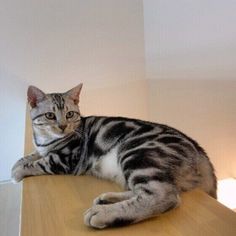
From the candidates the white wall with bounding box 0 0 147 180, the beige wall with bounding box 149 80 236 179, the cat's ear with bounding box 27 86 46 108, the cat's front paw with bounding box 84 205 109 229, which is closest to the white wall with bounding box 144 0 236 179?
the beige wall with bounding box 149 80 236 179

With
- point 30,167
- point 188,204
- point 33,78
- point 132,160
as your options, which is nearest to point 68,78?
point 33,78

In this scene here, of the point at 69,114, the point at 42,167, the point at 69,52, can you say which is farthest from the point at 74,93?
the point at 69,52

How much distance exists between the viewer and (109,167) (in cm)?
93

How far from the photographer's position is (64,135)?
1068mm

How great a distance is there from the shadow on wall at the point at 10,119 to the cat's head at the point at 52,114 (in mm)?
441

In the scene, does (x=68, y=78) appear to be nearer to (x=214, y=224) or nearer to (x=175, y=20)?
(x=175, y=20)

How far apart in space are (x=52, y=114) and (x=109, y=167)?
276mm

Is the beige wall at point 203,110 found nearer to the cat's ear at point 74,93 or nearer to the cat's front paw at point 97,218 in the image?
the cat's ear at point 74,93

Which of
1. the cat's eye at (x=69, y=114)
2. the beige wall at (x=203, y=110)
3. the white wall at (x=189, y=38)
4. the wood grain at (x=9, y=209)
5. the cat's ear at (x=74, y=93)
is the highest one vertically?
the white wall at (x=189, y=38)

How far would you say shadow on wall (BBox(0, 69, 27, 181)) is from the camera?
1488mm

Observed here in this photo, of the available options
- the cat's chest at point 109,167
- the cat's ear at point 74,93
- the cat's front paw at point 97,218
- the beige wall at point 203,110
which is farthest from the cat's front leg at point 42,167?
the beige wall at point 203,110

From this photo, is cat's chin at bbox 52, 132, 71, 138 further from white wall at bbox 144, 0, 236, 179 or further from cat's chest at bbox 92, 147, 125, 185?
white wall at bbox 144, 0, 236, 179

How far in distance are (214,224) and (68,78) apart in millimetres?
1110

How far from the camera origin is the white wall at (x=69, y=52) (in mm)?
1459
